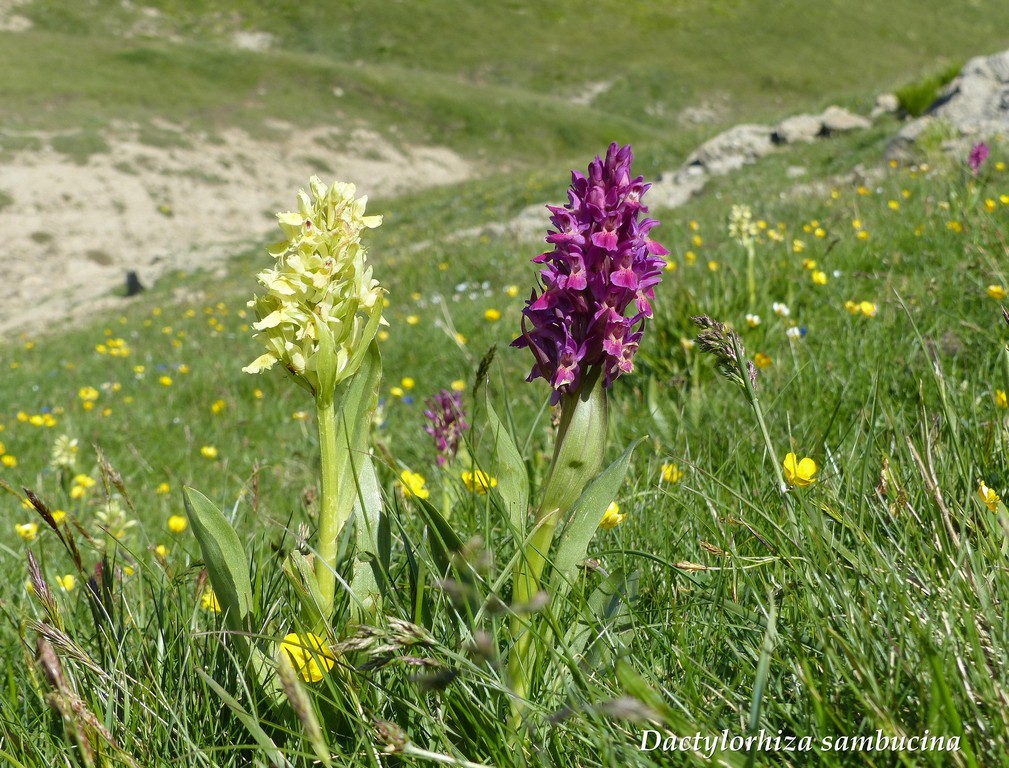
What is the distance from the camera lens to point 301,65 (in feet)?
137

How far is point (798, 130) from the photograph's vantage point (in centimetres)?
1638

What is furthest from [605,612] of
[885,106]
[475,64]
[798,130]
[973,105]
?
[475,64]

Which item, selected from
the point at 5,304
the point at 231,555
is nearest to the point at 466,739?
the point at 231,555

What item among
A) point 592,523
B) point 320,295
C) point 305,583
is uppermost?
point 320,295

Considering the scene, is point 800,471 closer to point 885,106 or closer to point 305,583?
point 305,583

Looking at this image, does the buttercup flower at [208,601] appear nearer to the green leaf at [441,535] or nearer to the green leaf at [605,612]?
the green leaf at [441,535]

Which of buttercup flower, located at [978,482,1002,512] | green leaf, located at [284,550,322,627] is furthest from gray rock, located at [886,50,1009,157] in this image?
green leaf, located at [284,550,322,627]

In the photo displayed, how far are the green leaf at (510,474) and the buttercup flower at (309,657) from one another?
398 millimetres

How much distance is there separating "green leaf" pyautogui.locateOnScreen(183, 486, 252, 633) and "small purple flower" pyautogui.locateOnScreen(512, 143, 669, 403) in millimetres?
641

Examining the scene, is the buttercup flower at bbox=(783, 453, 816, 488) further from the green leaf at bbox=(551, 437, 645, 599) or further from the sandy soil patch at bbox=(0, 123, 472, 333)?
the sandy soil patch at bbox=(0, 123, 472, 333)

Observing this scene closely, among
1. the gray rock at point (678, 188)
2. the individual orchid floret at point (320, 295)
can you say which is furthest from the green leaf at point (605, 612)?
the gray rock at point (678, 188)

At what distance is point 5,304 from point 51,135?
453 inches

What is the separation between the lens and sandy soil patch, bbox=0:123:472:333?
74.0 ft

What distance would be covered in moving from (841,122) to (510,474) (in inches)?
697
